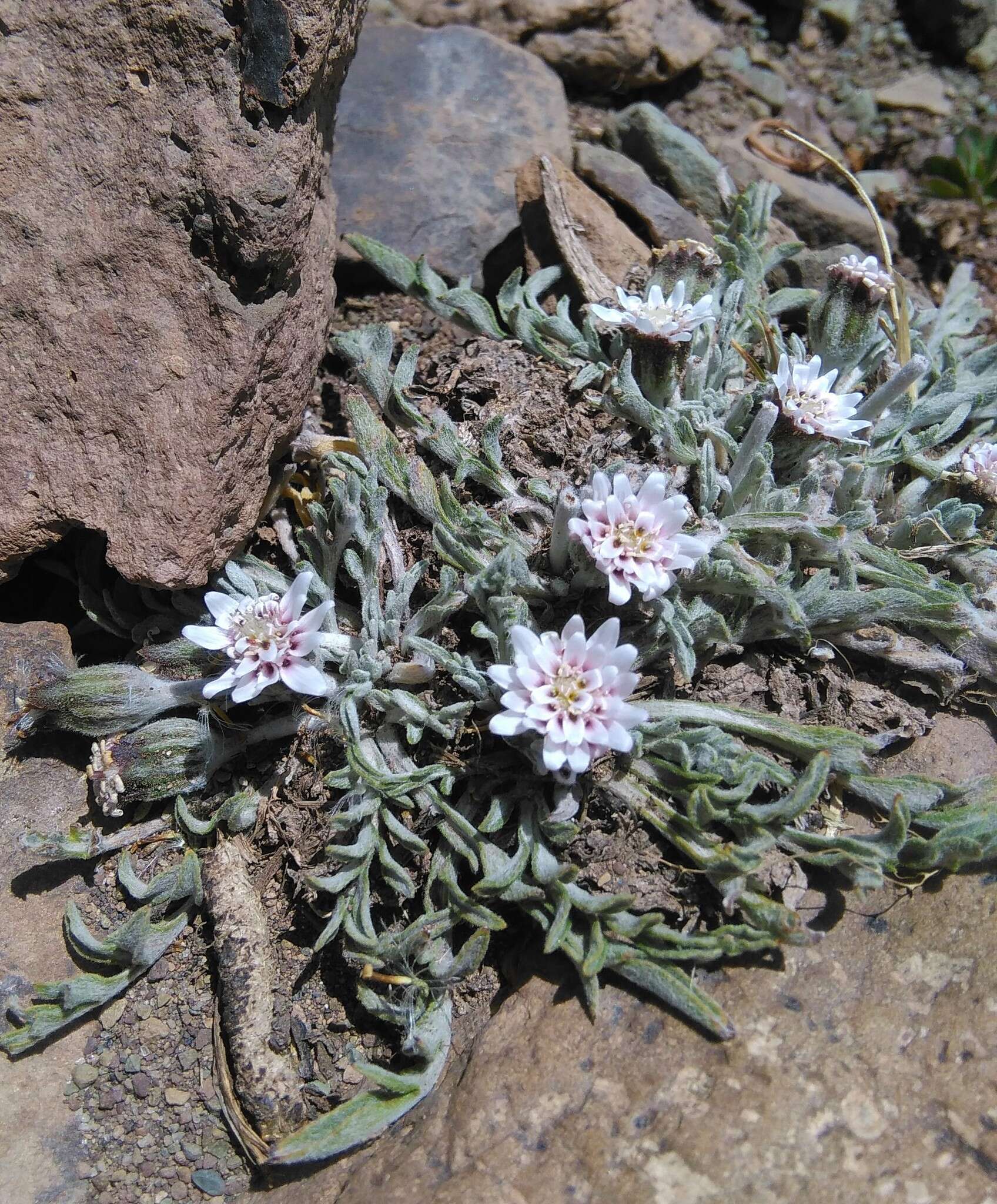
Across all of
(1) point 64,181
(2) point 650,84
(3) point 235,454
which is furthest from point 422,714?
(2) point 650,84

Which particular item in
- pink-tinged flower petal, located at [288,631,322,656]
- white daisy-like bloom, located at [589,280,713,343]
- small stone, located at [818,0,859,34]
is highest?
small stone, located at [818,0,859,34]

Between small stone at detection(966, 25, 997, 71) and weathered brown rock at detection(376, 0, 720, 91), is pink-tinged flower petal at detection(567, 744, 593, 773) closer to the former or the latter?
weathered brown rock at detection(376, 0, 720, 91)

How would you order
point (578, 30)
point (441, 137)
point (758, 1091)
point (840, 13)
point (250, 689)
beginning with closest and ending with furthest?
point (758, 1091), point (250, 689), point (441, 137), point (578, 30), point (840, 13)

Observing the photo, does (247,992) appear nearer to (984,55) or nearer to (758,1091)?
(758,1091)

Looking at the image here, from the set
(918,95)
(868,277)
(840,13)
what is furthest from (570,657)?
(840,13)

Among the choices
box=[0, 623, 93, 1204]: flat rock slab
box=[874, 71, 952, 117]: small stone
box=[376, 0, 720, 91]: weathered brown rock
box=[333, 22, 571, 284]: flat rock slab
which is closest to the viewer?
box=[0, 623, 93, 1204]: flat rock slab

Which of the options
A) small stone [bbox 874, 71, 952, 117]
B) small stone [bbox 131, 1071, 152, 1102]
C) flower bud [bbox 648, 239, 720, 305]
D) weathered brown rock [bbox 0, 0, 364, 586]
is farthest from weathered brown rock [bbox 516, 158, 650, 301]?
small stone [bbox 131, 1071, 152, 1102]
